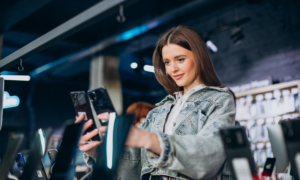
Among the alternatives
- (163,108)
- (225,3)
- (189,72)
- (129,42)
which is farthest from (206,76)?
(129,42)

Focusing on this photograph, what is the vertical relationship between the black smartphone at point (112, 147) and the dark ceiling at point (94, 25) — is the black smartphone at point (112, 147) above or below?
below

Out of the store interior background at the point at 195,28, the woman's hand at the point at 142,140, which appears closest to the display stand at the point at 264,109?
the store interior background at the point at 195,28

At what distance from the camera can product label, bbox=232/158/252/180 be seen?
56cm

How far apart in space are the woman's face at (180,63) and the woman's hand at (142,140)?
0.47 meters

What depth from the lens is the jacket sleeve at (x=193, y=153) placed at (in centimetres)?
80

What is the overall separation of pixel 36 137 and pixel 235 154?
2.46ft

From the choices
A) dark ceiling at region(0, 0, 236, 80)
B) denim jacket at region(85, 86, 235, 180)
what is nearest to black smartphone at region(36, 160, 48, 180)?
denim jacket at region(85, 86, 235, 180)

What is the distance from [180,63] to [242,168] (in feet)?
2.20

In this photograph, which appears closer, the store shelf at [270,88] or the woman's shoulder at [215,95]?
the woman's shoulder at [215,95]

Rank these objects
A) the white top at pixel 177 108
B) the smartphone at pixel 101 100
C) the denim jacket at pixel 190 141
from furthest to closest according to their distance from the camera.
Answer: the white top at pixel 177 108
the smartphone at pixel 101 100
the denim jacket at pixel 190 141

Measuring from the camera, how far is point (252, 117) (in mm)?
4387

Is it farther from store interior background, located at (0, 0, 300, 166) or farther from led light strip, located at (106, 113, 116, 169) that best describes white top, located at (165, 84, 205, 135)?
store interior background, located at (0, 0, 300, 166)

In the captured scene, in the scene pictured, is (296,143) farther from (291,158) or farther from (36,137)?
(36,137)

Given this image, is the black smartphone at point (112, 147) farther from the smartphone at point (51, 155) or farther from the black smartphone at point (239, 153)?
the smartphone at point (51, 155)
